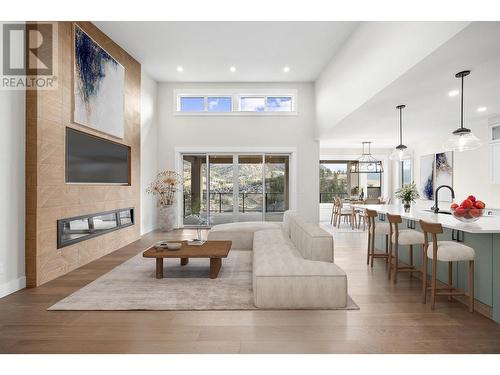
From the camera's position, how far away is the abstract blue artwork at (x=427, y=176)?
9.07 m

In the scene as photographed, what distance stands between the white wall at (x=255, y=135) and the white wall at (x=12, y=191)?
16.4 ft

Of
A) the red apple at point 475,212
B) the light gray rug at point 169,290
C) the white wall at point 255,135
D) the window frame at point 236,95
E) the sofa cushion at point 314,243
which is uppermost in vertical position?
the window frame at point 236,95

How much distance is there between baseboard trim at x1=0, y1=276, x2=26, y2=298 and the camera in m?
3.23

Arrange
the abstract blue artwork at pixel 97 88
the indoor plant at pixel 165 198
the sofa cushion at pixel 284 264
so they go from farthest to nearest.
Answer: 1. the indoor plant at pixel 165 198
2. the abstract blue artwork at pixel 97 88
3. the sofa cushion at pixel 284 264

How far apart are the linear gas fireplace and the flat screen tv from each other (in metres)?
0.56

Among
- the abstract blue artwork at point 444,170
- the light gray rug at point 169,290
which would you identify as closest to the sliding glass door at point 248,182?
the light gray rug at point 169,290

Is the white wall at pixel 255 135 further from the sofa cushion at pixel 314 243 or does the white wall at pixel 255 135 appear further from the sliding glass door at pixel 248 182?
the sofa cushion at pixel 314 243

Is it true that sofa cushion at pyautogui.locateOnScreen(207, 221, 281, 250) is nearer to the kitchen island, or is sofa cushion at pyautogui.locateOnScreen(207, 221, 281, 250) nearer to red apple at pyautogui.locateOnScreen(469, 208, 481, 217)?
the kitchen island
